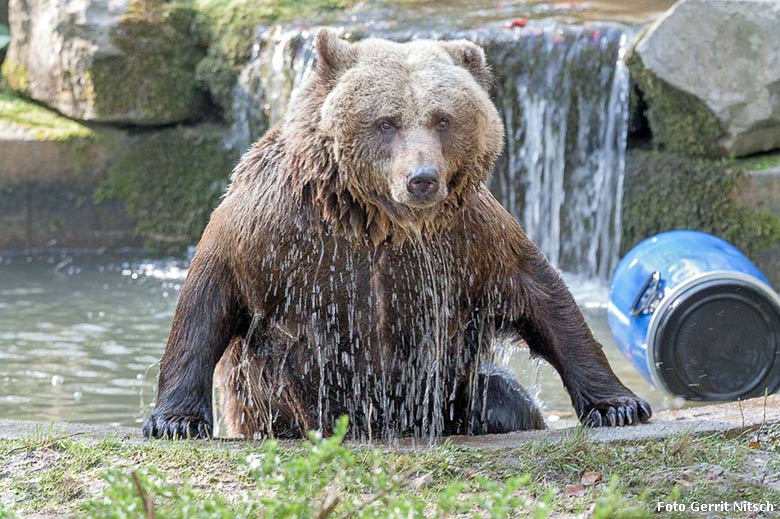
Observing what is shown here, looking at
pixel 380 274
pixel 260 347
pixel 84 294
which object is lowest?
pixel 84 294

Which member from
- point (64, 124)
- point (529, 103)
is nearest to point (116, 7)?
point (64, 124)

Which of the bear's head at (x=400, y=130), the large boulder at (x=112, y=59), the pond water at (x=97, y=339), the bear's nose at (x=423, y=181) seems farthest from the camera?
the large boulder at (x=112, y=59)

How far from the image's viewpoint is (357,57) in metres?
4.59

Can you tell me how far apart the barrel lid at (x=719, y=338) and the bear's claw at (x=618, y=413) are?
164 cm

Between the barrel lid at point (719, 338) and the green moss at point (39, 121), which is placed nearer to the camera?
the barrel lid at point (719, 338)

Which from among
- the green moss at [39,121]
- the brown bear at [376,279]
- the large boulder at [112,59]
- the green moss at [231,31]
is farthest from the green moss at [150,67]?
the brown bear at [376,279]

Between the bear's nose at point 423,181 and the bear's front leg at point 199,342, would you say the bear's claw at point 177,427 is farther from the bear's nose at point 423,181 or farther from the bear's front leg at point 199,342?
the bear's nose at point 423,181

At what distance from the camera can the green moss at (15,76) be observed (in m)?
11.9

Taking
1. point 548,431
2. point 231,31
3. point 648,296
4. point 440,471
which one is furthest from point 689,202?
point 440,471

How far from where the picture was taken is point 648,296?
22.4ft

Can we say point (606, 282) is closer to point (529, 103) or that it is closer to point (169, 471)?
point (529, 103)

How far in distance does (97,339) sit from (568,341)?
4809 mm

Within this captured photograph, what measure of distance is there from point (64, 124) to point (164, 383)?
742 cm

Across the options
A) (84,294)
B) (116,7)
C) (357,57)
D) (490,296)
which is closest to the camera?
(357,57)
